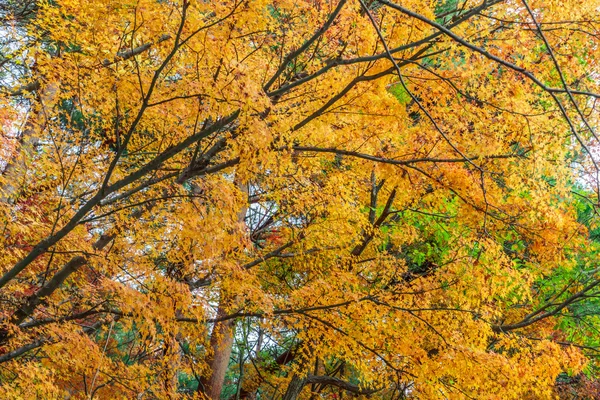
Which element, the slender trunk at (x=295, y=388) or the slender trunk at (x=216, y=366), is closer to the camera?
the slender trunk at (x=295, y=388)

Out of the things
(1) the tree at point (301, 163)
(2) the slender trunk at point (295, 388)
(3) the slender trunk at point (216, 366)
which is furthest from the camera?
(3) the slender trunk at point (216, 366)

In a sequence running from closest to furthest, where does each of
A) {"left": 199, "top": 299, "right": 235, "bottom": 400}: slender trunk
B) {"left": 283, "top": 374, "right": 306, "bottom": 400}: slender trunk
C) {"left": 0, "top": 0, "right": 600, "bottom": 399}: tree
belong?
1. {"left": 0, "top": 0, "right": 600, "bottom": 399}: tree
2. {"left": 283, "top": 374, "right": 306, "bottom": 400}: slender trunk
3. {"left": 199, "top": 299, "right": 235, "bottom": 400}: slender trunk

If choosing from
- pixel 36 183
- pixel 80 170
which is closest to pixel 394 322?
pixel 80 170

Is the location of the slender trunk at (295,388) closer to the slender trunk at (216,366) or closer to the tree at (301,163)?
the tree at (301,163)

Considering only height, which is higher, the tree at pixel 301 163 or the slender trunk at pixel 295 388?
the tree at pixel 301 163

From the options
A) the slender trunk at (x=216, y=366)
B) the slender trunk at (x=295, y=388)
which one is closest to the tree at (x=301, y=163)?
the slender trunk at (x=295, y=388)

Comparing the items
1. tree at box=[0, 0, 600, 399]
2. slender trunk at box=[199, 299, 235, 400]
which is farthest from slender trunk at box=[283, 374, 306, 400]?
slender trunk at box=[199, 299, 235, 400]

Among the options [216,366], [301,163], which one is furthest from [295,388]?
[301,163]

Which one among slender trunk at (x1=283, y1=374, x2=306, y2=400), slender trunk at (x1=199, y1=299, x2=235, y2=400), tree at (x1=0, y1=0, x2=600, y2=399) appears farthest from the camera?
slender trunk at (x1=199, y1=299, x2=235, y2=400)

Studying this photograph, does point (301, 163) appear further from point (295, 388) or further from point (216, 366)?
point (216, 366)

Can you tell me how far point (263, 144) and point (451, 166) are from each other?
2.46 metres

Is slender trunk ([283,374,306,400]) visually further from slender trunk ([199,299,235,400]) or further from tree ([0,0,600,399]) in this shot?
slender trunk ([199,299,235,400])

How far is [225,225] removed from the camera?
452 cm

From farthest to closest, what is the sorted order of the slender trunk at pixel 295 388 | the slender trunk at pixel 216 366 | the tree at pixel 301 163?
1. the slender trunk at pixel 216 366
2. the slender trunk at pixel 295 388
3. the tree at pixel 301 163
